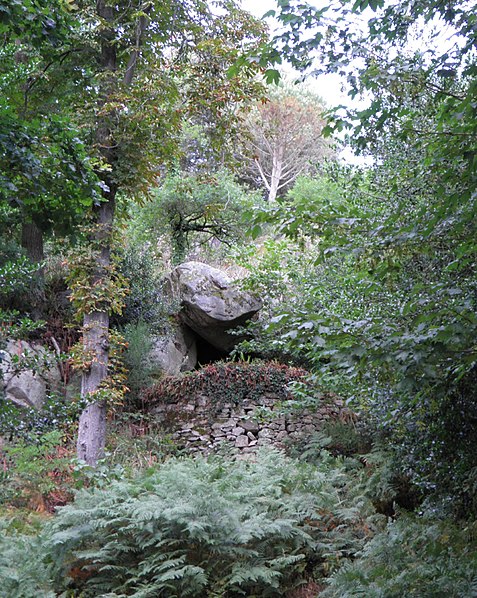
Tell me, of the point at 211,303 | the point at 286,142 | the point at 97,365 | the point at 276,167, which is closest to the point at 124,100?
the point at 97,365

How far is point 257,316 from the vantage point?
12922mm

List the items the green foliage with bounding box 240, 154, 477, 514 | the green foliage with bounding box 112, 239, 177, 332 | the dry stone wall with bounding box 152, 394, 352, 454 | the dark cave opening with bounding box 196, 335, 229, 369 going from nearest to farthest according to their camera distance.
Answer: the green foliage with bounding box 240, 154, 477, 514, the dry stone wall with bounding box 152, 394, 352, 454, the green foliage with bounding box 112, 239, 177, 332, the dark cave opening with bounding box 196, 335, 229, 369

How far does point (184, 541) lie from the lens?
5152mm

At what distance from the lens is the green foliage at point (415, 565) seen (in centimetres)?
397

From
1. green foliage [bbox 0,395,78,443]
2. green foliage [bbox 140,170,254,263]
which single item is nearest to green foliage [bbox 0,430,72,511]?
green foliage [bbox 0,395,78,443]

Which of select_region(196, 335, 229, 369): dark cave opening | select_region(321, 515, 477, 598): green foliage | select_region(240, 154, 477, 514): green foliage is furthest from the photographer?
select_region(196, 335, 229, 369): dark cave opening

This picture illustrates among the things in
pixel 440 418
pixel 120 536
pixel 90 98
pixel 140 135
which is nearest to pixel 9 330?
pixel 120 536

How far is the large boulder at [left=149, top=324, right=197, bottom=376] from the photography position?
11984mm

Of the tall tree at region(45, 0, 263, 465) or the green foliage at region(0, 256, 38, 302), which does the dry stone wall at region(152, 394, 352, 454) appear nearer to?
the tall tree at region(45, 0, 263, 465)

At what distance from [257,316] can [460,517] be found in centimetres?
810

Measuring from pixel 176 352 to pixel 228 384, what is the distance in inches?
76.6

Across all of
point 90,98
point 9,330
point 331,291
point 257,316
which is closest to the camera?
point 9,330

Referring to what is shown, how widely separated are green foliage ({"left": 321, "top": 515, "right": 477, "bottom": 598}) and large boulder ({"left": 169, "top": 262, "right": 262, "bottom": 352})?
25.2ft

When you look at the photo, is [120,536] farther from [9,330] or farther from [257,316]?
→ [257,316]
